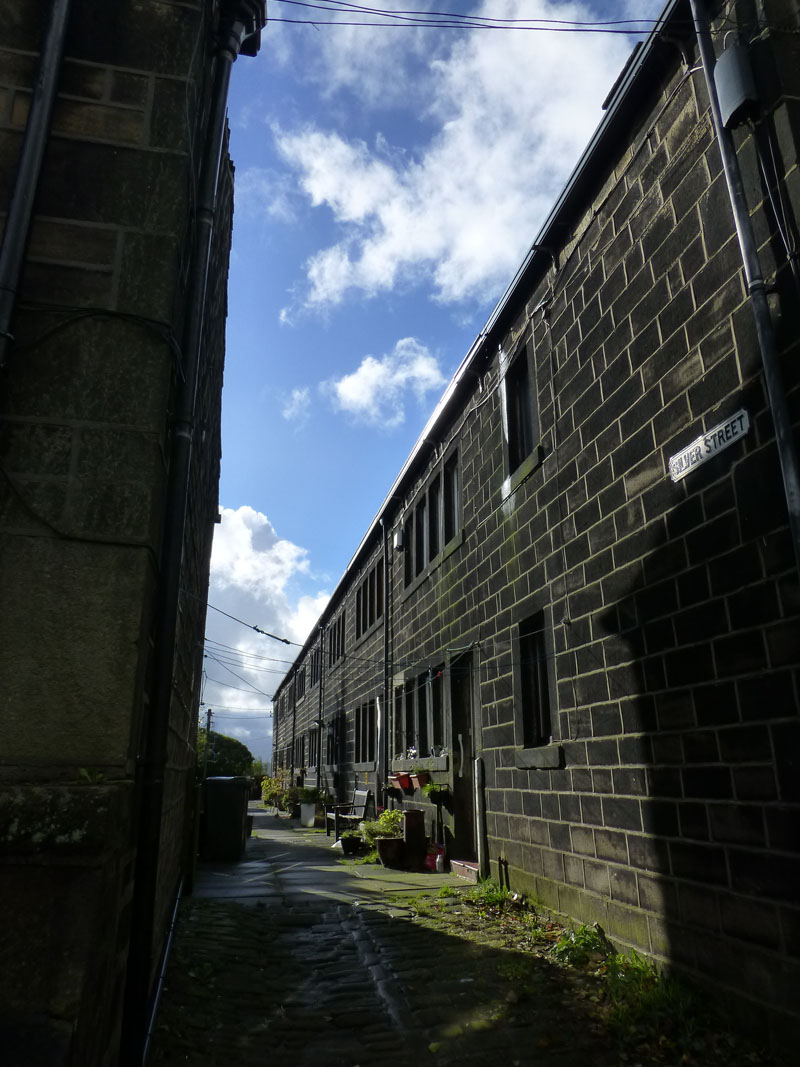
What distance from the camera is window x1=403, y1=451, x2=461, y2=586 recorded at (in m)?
11.7

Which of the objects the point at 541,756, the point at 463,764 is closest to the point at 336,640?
the point at 463,764

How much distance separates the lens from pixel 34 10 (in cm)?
298

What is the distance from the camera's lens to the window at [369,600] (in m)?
17.2

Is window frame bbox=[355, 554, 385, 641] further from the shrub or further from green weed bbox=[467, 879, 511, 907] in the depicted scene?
green weed bbox=[467, 879, 511, 907]

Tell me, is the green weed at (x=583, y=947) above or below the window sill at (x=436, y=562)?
below

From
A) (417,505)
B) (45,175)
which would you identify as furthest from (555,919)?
(417,505)

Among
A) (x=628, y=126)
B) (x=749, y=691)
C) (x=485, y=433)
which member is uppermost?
(x=628, y=126)

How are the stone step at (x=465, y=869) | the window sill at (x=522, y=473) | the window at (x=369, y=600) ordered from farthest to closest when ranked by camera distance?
the window at (x=369, y=600)
the stone step at (x=465, y=869)
the window sill at (x=522, y=473)

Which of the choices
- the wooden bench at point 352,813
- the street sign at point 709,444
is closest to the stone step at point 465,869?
the wooden bench at point 352,813

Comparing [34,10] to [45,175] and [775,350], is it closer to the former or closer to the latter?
[45,175]

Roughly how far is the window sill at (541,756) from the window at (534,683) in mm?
131

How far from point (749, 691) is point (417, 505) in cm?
985

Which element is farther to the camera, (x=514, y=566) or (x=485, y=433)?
(x=485, y=433)

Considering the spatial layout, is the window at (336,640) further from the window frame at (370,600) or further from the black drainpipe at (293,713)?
the black drainpipe at (293,713)
